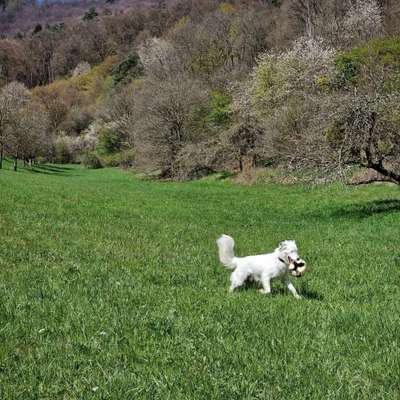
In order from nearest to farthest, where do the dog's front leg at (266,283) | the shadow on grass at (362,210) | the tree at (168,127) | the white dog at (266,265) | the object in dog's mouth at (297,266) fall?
the object in dog's mouth at (297,266)
the white dog at (266,265)
the dog's front leg at (266,283)
the shadow on grass at (362,210)
the tree at (168,127)

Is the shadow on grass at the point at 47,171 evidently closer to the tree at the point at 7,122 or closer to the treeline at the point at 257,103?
the treeline at the point at 257,103

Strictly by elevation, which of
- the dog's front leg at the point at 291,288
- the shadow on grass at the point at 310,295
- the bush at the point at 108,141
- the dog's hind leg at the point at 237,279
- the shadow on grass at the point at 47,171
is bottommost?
the shadow on grass at the point at 47,171

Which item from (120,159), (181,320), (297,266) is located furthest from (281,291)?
(120,159)

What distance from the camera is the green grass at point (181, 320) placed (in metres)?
5.33

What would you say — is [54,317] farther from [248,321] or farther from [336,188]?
[336,188]

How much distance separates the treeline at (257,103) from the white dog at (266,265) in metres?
12.5

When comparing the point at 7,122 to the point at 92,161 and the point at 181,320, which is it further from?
the point at 181,320

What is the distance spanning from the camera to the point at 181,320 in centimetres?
738

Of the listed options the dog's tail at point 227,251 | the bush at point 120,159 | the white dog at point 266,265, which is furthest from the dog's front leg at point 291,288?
the bush at point 120,159

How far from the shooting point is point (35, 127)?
3083 inches

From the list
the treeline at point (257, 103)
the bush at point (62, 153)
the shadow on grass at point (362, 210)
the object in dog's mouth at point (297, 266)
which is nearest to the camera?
the object in dog's mouth at point (297, 266)

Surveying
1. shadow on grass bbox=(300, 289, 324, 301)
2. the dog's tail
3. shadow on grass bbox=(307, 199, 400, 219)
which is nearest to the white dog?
the dog's tail

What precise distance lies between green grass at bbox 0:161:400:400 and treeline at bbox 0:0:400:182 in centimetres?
656

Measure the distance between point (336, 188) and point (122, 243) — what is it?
807 inches
